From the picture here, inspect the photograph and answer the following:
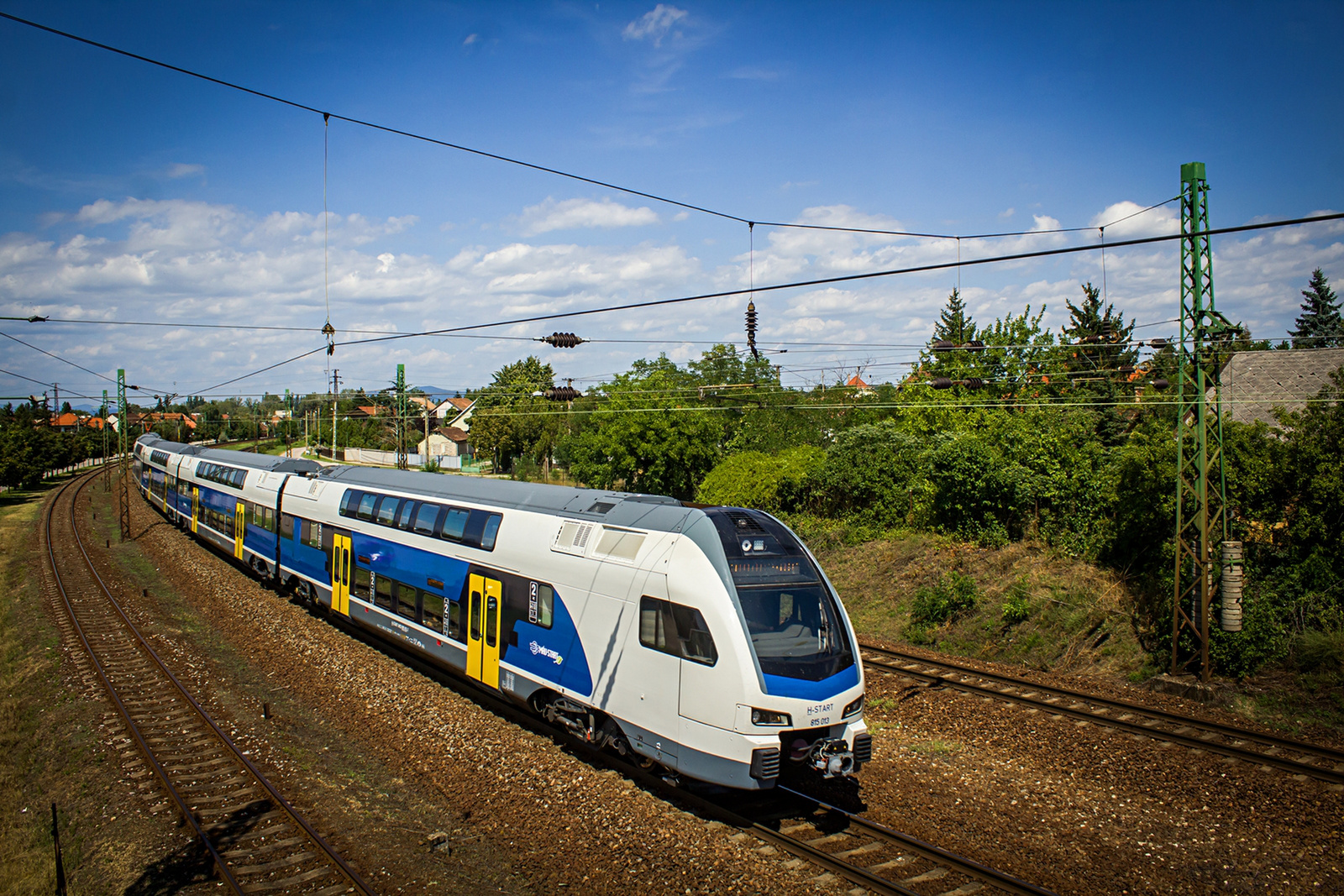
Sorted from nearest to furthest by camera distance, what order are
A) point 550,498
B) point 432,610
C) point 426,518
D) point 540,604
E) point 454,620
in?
point 540,604 → point 550,498 → point 454,620 → point 432,610 → point 426,518

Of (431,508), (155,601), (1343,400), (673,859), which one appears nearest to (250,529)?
(155,601)

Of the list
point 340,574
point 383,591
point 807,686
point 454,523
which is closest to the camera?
point 807,686

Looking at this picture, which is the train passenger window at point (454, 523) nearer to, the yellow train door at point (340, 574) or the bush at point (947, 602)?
the yellow train door at point (340, 574)

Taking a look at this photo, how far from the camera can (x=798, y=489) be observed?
29.9 metres

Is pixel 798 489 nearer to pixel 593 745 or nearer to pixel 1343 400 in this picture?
pixel 1343 400

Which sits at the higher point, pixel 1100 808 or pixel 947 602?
pixel 947 602

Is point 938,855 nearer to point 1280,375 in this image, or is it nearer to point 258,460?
point 258,460

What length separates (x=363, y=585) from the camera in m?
15.7

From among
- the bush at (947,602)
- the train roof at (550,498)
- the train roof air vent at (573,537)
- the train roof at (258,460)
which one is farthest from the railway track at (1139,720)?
the train roof at (258,460)

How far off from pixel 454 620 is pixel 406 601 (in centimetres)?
208

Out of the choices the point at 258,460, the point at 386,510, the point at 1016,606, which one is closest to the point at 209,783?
the point at 386,510

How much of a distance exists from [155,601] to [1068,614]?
2467 cm

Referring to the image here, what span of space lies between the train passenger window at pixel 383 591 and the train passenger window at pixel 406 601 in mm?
405

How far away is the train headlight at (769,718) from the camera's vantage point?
7.88m
